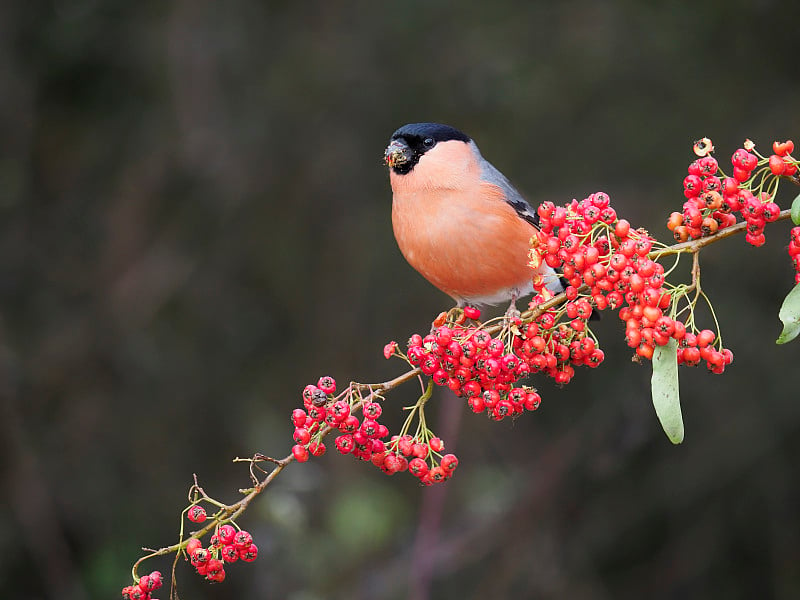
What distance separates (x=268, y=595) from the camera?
4.24m

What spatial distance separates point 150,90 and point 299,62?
0.92 metres

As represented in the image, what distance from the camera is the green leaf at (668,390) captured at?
184 cm

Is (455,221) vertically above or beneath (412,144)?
beneath

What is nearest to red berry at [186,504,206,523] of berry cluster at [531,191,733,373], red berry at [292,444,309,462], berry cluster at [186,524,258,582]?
berry cluster at [186,524,258,582]

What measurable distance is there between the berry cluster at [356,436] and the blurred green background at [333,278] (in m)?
2.30

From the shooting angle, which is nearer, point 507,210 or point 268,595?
point 507,210

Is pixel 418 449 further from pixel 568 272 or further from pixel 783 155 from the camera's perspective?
pixel 783 155

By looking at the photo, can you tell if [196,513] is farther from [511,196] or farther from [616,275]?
[511,196]

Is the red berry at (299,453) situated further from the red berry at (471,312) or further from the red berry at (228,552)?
the red berry at (471,312)

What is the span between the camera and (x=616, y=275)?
1946mm

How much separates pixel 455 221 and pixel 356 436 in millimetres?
1300

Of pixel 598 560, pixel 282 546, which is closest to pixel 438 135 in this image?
pixel 282 546

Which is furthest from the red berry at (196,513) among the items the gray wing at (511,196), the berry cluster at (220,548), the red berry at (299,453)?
the gray wing at (511,196)

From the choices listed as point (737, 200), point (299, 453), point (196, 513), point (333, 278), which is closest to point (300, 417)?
point (299, 453)
